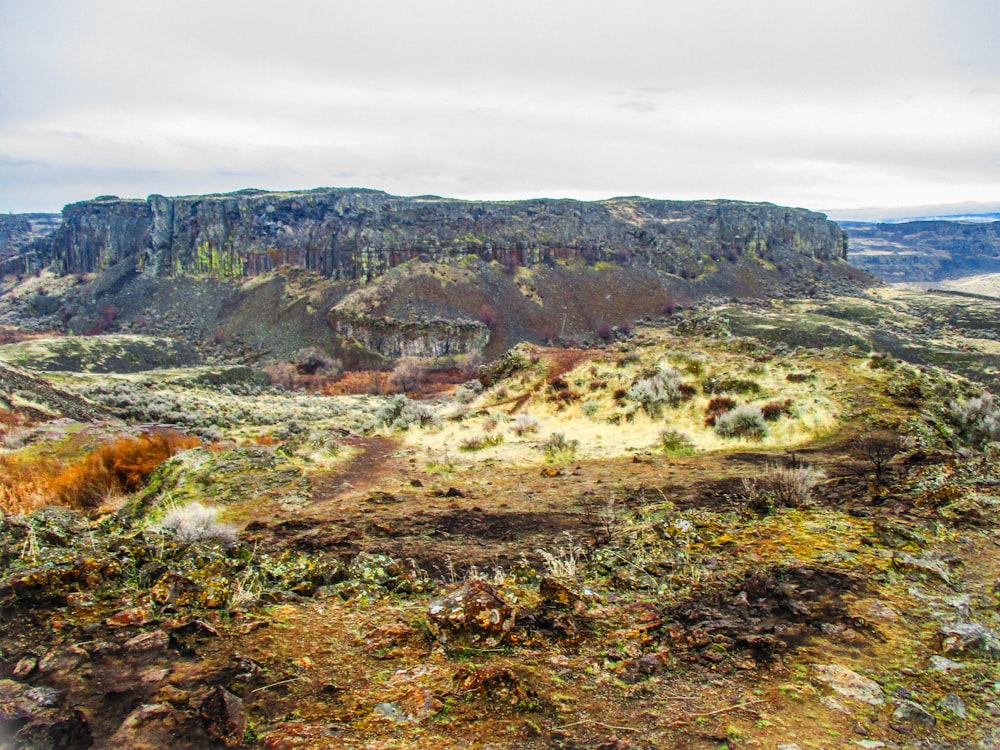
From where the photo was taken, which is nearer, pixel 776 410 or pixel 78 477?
pixel 78 477

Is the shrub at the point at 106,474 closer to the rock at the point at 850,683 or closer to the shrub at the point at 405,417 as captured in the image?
the shrub at the point at 405,417

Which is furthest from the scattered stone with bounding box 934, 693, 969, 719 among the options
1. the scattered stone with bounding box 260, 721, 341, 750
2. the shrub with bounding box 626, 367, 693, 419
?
the shrub with bounding box 626, 367, 693, 419

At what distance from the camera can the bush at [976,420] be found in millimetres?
12289

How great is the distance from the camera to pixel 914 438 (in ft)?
35.6

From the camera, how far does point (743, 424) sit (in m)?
13.3

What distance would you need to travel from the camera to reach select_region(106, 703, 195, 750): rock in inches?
120

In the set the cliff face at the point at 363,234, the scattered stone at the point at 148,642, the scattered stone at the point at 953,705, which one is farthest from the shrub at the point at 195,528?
Result: the cliff face at the point at 363,234

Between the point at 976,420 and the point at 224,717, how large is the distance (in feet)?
51.4

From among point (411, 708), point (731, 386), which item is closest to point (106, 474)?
point (411, 708)

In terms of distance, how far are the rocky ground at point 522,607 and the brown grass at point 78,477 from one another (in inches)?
6.3

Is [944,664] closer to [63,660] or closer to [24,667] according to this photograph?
[63,660]

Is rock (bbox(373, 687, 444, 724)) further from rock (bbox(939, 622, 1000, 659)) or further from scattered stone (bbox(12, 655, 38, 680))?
rock (bbox(939, 622, 1000, 659))

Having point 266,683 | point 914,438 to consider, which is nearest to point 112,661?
point 266,683

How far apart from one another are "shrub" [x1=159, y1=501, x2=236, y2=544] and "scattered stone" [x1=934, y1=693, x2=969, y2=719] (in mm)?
6918
